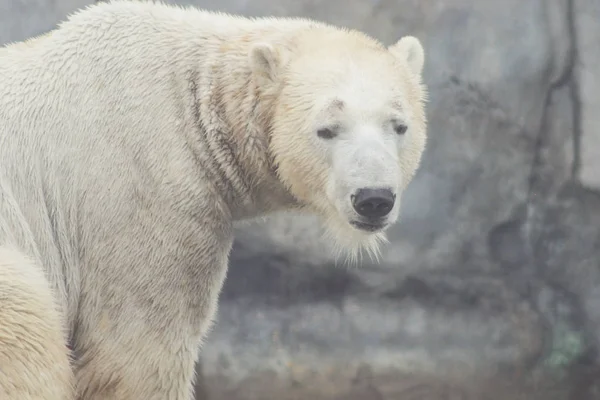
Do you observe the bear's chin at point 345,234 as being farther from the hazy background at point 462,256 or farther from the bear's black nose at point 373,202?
the hazy background at point 462,256

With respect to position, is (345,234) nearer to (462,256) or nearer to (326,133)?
(326,133)

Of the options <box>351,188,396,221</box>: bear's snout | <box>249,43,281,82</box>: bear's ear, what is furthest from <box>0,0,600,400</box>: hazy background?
<box>351,188,396,221</box>: bear's snout

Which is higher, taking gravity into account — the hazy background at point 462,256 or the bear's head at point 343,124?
the bear's head at point 343,124

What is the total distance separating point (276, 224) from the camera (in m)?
5.02

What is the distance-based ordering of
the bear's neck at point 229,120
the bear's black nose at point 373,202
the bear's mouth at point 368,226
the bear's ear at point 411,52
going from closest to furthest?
the bear's black nose at point 373,202
the bear's mouth at point 368,226
the bear's neck at point 229,120
the bear's ear at point 411,52

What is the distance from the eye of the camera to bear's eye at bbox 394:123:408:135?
9.60 ft

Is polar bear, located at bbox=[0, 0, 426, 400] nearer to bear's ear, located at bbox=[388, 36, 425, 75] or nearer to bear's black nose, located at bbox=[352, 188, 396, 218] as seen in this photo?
bear's black nose, located at bbox=[352, 188, 396, 218]

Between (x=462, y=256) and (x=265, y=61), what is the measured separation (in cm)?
249

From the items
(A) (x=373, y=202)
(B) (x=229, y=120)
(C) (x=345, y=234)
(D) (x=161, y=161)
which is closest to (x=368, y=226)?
(A) (x=373, y=202)

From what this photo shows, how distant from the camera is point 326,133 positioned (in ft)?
9.50

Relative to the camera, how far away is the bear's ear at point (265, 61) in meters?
2.97

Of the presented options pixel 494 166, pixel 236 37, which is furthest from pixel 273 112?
pixel 494 166

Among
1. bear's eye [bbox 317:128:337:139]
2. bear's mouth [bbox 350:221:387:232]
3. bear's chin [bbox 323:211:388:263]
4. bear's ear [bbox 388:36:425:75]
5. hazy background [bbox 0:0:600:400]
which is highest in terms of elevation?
bear's ear [bbox 388:36:425:75]

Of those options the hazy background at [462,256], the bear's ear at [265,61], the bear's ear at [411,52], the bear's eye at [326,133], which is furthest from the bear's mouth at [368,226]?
the hazy background at [462,256]
